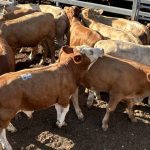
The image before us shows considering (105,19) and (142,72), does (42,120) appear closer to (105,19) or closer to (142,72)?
(142,72)

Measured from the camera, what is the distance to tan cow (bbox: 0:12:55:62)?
912 cm

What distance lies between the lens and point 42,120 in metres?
7.75

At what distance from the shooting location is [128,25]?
10.2m

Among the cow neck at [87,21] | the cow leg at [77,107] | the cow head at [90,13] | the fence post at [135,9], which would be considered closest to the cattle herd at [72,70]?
the cow leg at [77,107]

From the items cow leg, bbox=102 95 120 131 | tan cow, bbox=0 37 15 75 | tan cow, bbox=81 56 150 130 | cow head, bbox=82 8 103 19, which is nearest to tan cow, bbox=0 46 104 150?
tan cow, bbox=81 56 150 130

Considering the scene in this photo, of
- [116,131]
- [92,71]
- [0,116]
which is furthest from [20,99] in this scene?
[116,131]

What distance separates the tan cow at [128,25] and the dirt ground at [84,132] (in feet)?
7.34

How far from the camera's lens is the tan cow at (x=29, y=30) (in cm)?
912

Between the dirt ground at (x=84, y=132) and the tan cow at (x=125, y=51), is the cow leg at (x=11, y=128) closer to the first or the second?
the dirt ground at (x=84, y=132)

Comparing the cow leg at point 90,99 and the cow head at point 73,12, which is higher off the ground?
the cow head at point 73,12

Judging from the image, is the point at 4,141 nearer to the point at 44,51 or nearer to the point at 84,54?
the point at 84,54

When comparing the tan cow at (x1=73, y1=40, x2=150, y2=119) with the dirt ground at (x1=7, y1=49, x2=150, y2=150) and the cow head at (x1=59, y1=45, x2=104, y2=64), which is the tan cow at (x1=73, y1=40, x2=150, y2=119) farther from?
the cow head at (x1=59, y1=45, x2=104, y2=64)

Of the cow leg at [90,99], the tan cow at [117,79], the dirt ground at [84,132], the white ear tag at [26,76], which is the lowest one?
the dirt ground at [84,132]

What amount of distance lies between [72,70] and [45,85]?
2.37ft
